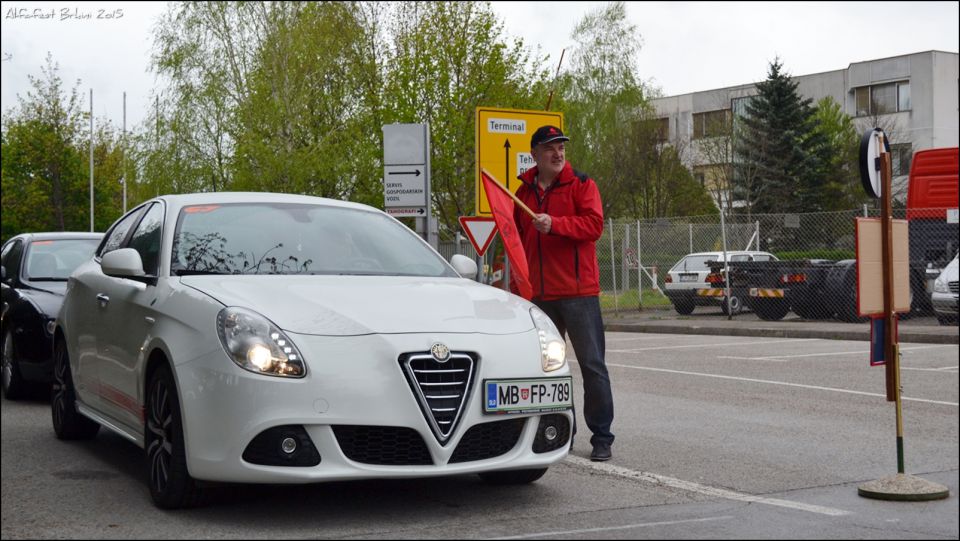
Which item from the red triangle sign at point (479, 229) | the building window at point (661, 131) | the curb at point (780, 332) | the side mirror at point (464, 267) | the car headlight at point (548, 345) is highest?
the building window at point (661, 131)

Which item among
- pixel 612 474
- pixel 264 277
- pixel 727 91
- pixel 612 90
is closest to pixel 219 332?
pixel 264 277

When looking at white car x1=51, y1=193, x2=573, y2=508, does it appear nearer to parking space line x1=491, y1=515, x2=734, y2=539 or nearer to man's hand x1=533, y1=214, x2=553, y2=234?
parking space line x1=491, y1=515, x2=734, y2=539

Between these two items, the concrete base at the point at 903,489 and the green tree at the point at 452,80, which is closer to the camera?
the concrete base at the point at 903,489

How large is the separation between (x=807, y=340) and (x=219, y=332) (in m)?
15.4

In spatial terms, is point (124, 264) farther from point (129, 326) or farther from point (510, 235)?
point (510, 235)

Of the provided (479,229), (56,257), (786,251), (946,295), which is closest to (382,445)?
(56,257)

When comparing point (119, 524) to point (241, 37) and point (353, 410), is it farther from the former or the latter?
point (241, 37)

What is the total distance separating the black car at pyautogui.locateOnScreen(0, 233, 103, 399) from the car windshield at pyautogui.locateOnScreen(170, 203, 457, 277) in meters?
2.91

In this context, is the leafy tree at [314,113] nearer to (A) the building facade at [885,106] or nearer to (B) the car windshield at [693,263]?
(B) the car windshield at [693,263]

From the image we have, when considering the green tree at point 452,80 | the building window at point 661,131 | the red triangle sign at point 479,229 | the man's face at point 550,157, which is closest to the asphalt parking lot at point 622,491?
the man's face at point 550,157

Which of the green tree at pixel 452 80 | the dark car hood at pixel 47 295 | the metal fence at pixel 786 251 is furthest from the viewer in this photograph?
the green tree at pixel 452 80

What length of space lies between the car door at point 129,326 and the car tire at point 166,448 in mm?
220

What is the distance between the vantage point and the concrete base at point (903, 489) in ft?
18.6

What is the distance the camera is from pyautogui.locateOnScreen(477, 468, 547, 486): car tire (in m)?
5.99
